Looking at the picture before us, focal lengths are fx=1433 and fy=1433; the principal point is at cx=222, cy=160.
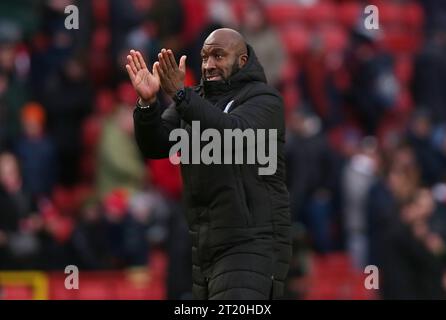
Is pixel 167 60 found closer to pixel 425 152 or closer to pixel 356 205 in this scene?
pixel 356 205

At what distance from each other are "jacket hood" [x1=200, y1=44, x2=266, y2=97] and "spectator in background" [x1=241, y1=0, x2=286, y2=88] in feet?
23.7

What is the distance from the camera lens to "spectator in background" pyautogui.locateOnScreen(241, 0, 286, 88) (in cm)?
1606

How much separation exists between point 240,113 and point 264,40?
7.71 m

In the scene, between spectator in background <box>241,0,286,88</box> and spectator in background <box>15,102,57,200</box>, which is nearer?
spectator in background <box>15,102,57,200</box>

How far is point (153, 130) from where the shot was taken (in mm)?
8719

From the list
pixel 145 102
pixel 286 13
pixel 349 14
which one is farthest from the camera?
pixel 349 14

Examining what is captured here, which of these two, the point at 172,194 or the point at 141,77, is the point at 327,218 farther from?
the point at 141,77

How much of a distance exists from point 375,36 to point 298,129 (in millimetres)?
2731

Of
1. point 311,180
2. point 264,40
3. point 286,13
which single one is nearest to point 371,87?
point 286,13

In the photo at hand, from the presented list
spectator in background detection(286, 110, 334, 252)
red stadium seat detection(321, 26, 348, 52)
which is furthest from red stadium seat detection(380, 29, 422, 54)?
spectator in background detection(286, 110, 334, 252)

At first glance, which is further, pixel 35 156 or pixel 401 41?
pixel 401 41

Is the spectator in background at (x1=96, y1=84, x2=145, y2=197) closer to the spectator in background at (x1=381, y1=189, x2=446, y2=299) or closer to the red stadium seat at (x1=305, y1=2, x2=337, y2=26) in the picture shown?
the spectator in background at (x1=381, y1=189, x2=446, y2=299)

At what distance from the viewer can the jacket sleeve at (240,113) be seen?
27.3 ft

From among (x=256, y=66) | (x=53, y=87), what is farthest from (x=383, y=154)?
(x=256, y=66)
